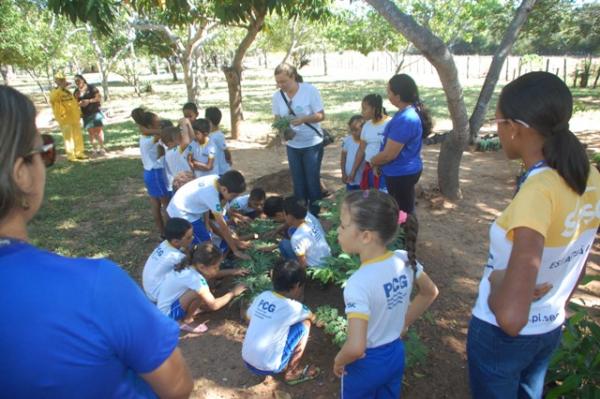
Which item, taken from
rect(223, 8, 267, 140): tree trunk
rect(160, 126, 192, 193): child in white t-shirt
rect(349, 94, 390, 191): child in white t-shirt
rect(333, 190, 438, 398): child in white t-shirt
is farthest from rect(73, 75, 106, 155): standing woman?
rect(333, 190, 438, 398): child in white t-shirt

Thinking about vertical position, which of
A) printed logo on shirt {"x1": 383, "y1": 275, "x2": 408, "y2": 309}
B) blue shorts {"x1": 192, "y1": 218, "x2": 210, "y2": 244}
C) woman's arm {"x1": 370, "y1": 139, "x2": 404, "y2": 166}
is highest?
woman's arm {"x1": 370, "y1": 139, "x2": 404, "y2": 166}

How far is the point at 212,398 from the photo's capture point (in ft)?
9.84

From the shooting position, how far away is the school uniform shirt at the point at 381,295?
192 cm

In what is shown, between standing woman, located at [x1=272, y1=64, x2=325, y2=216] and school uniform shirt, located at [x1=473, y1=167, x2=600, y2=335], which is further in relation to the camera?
standing woman, located at [x1=272, y1=64, x2=325, y2=216]

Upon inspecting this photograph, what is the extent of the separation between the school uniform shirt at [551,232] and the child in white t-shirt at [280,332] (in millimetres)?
1563

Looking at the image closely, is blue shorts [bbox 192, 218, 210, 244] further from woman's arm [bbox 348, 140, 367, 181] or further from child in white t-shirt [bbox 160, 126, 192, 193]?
woman's arm [bbox 348, 140, 367, 181]

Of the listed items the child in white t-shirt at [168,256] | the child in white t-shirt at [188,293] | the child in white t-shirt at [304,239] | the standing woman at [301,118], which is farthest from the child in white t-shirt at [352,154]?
the child in white t-shirt at [168,256]

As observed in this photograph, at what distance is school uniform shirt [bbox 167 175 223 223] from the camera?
437cm

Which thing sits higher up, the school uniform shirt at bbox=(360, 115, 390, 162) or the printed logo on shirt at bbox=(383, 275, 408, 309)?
the school uniform shirt at bbox=(360, 115, 390, 162)

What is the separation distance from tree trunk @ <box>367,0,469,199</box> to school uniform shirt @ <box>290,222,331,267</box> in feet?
8.37

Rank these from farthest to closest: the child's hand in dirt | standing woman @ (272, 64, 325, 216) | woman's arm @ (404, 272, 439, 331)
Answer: standing woman @ (272, 64, 325, 216)
the child's hand in dirt
woman's arm @ (404, 272, 439, 331)

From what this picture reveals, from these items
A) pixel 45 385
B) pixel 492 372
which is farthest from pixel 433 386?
pixel 45 385

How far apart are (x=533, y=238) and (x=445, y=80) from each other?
4548 millimetres

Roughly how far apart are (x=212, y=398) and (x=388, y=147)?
2.51 m
